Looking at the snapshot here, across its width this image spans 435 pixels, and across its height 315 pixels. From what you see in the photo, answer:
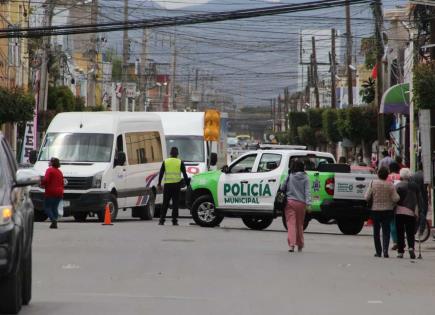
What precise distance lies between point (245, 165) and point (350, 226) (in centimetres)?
303

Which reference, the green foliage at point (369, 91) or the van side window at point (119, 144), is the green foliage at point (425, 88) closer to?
the van side window at point (119, 144)

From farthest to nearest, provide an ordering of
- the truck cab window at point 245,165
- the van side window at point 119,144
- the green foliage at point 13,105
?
the green foliage at point 13,105 → the van side window at point 119,144 → the truck cab window at point 245,165

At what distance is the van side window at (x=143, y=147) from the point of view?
30.2m

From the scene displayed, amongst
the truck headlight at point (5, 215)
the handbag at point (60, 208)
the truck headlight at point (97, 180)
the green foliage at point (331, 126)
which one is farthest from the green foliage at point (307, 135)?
the truck headlight at point (5, 215)

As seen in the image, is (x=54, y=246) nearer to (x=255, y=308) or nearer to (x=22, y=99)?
(x=255, y=308)

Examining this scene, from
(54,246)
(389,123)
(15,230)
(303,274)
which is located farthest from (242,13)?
(389,123)

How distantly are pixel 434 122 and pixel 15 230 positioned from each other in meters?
19.6

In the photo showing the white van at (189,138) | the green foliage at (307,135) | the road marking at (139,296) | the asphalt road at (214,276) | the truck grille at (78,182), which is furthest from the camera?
the green foliage at (307,135)

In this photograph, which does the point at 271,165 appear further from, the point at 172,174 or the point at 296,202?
the point at 296,202

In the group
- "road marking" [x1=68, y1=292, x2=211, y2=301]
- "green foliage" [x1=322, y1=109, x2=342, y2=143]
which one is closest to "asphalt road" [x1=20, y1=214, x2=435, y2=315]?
"road marking" [x1=68, y1=292, x2=211, y2=301]

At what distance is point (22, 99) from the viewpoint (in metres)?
41.9

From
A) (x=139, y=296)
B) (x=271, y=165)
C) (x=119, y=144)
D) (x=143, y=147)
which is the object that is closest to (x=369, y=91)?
(x=143, y=147)

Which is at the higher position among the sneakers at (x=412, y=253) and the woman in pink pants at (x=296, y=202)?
the woman in pink pants at (x=296, y=202)

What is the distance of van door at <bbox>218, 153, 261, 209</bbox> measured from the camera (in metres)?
27.5
